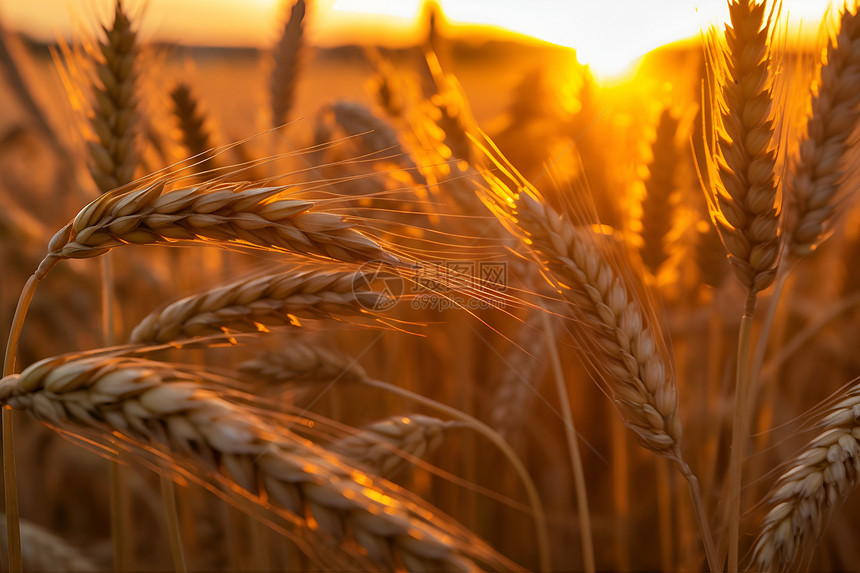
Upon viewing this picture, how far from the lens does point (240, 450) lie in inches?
26.0

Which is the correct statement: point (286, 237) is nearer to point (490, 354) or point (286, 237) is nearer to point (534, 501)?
point (534, 501)

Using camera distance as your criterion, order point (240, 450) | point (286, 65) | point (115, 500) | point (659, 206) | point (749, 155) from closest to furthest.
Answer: point (240, 450) < point (749, 155) < point (115, 500) < point (659, 206) < point (286, 65)

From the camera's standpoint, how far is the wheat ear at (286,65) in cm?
208

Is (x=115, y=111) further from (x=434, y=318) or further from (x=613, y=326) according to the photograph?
(x=434, y=318)

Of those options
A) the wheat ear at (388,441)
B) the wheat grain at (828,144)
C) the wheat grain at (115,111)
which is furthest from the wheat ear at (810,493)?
the wheat grain at (115,111)

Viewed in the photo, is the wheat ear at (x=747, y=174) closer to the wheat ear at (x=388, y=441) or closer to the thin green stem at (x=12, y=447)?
the wheat ear at (x=388, y=441)

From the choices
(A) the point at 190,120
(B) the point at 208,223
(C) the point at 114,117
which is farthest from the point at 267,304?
(A) the point at 190,120

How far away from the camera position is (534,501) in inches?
49.8

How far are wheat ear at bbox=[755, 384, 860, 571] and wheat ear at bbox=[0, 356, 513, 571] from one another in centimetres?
44

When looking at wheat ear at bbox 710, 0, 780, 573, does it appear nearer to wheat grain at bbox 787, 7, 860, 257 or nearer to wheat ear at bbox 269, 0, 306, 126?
wheat grain at bbox 787, 7, 860, 257

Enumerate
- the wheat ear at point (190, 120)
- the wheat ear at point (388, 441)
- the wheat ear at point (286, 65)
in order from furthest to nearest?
the wheat ear at point (286, 65) < the wheat ear at point (190, 120) < the wheat ear at point (388, 441)

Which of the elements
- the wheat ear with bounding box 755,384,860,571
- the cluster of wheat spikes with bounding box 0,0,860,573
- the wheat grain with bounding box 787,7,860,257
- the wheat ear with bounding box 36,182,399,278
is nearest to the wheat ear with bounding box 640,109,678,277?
the cluster of wheat spikes with bounding box 0,0,860,573

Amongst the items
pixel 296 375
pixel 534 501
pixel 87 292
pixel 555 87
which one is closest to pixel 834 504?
pixel 534 501

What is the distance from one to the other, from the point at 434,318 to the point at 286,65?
45.1 inches
